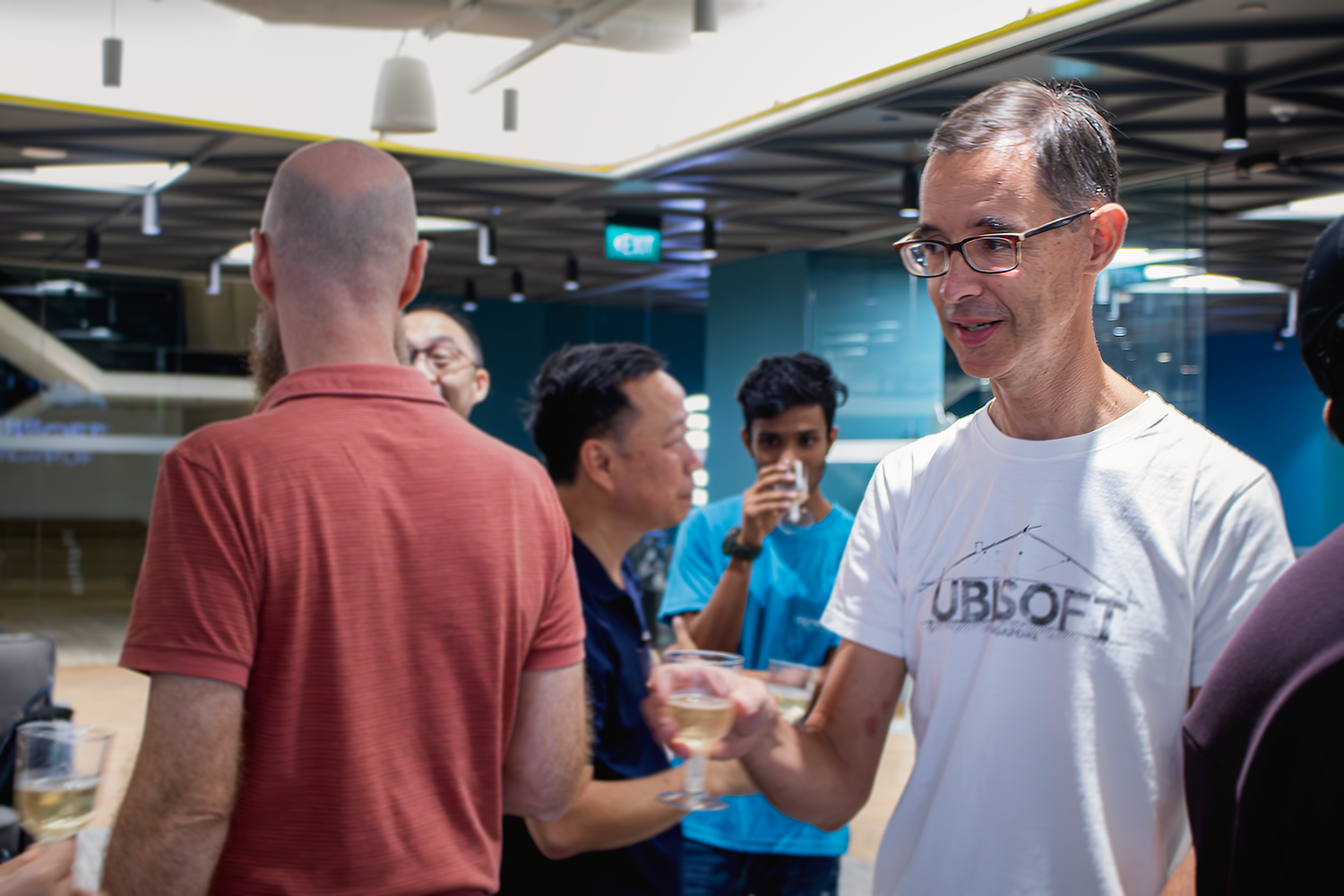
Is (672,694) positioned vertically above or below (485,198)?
below

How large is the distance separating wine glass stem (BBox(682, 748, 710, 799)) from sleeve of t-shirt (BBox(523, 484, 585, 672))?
22 centimetres

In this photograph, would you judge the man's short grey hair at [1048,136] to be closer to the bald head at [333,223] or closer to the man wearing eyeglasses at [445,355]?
the bald head at [333,223]

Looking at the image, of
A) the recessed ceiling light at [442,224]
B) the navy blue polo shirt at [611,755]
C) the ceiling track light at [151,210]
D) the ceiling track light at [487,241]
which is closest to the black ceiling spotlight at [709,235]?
the ceiling track light at [487,241]

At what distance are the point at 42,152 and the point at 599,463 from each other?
6.42 meters

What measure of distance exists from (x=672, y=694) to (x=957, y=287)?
2.05 feet

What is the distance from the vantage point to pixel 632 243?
8.96 m

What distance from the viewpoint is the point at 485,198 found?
8.43 meters

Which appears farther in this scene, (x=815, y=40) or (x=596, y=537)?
(x=815, y=40)

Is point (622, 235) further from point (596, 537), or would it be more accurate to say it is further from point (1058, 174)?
point (1058, 174)

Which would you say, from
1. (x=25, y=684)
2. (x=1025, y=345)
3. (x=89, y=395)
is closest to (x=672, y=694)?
(x=1025, y=345)

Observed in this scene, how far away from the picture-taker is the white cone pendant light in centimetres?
570

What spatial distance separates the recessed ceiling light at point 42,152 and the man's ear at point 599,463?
6.17m

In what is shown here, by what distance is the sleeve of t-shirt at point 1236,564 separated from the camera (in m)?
1.27

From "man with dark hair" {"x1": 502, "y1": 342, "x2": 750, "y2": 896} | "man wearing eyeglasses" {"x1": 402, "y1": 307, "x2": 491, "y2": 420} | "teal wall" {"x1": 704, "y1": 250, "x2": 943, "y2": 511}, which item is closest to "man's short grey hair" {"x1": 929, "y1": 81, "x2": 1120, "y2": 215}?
"man with dark hair" {"x1": 502, "y1": 342, "x2": 750, "y2": 896}
